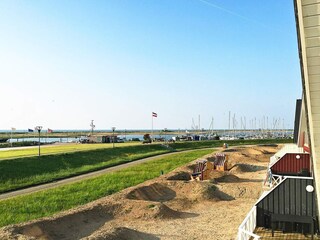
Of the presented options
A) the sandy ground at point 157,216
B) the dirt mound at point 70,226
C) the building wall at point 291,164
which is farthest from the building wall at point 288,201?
the dirt mound at point 70,226

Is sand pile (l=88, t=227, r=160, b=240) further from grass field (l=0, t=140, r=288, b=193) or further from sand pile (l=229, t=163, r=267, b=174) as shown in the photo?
sand pile (l=229, t=163, r=267, b=174)

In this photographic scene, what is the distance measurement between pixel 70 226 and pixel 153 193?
8.49 metres

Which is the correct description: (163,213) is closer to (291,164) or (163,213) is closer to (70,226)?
(70,226)

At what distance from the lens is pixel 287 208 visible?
1431 cm

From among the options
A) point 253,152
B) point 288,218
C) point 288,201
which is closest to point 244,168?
point 253,152

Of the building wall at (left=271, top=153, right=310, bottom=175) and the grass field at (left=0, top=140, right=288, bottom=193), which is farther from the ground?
the building wall at (left=271, top=153, right=310, bottom=175)

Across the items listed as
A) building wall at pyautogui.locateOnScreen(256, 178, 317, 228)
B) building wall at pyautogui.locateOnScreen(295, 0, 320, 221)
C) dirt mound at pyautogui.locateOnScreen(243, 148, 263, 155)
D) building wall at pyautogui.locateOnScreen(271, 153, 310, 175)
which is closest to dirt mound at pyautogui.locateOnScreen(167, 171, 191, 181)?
building wall at pyautogui.locateOnScreen(271, 153, 310, 175)

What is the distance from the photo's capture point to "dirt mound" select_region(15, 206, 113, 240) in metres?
14.5

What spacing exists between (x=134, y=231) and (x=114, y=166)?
23842 mm

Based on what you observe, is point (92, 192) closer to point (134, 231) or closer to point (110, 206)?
point (110, 206)

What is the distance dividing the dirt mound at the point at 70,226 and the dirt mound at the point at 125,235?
6.06 ft

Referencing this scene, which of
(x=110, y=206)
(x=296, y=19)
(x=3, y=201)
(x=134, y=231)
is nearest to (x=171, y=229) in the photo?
(x=134, y=231)

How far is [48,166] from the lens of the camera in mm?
34812

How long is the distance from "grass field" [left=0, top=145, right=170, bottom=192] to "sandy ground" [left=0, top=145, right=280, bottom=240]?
34.1ft
